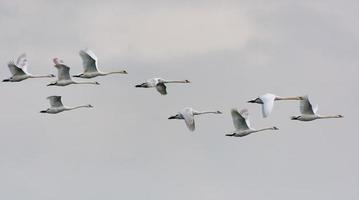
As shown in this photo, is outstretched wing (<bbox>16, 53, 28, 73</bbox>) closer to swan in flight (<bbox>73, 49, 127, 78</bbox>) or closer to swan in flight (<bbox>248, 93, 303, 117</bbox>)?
swan in flight (<bbox>73, 49, 127, 78</bbox>)

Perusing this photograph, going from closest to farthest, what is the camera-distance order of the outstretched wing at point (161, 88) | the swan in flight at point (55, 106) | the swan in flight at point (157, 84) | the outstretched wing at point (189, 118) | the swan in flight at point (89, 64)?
the outstretched wing at point (189, 118) → the swan in flight at point (157, 84) → the outstretched wing at point (161, 88) → the swan in flight at point (89, 64) → the swan in flight at point (55, 106)

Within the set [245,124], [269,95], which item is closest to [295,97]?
[245,124]

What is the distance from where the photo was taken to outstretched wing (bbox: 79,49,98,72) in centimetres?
12950

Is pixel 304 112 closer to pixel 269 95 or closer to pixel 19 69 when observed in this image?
pixel 269 95

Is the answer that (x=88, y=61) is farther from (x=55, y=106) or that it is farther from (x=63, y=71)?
(x=55, y=106)

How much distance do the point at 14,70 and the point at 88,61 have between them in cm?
574

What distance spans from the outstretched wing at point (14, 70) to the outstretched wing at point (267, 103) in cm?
2080

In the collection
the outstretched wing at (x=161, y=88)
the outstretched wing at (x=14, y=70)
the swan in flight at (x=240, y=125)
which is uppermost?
the outstretched wing at (x=14, y=70)

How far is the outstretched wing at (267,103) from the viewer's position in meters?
115

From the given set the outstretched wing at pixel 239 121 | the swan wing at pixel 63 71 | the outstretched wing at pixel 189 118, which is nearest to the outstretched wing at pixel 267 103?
the outstretched wing at pixel 189 118

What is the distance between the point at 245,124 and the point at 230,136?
1.56 meters

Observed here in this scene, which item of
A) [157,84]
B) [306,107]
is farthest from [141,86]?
[306,107]

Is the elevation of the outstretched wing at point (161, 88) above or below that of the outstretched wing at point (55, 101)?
below

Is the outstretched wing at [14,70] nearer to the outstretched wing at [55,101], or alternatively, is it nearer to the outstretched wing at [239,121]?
the outstretched wing at [55,101]
